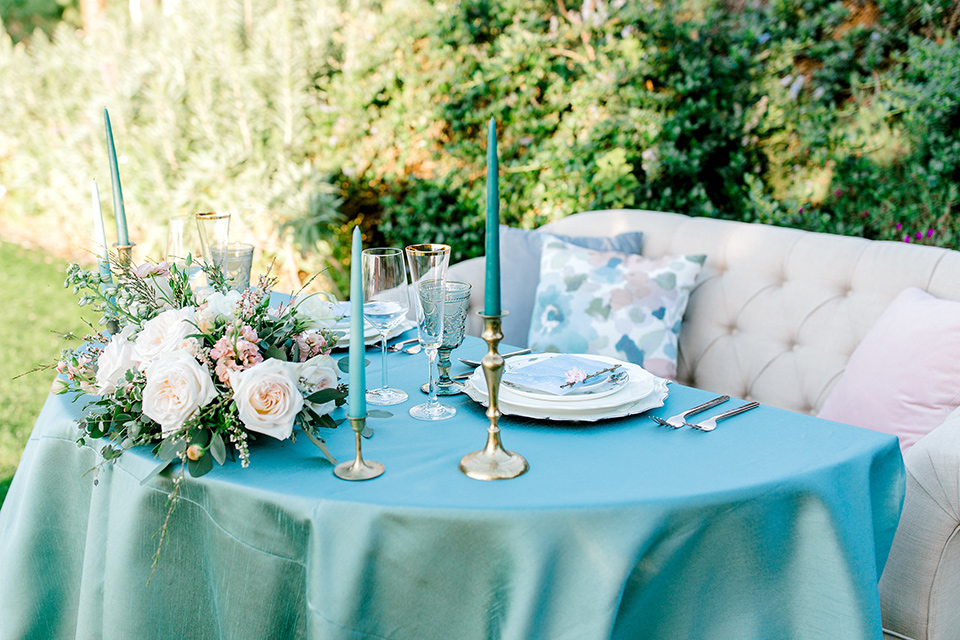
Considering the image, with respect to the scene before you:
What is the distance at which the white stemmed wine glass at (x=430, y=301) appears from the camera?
1253 millimetres

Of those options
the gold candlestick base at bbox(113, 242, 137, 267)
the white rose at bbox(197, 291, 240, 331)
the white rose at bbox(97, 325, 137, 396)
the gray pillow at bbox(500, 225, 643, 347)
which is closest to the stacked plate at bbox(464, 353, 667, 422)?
the white rose at bbox(197, 291, 240, 331)

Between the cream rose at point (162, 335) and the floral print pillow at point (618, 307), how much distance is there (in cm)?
132

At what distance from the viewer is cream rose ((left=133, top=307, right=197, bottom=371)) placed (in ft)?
3.76

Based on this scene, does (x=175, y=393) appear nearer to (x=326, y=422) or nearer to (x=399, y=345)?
(x=326, y=422)

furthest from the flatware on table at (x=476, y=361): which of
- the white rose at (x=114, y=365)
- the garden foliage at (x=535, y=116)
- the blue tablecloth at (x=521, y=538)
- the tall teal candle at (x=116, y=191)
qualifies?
the garden foliage at (x=535, y=116)

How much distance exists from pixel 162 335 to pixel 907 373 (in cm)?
155

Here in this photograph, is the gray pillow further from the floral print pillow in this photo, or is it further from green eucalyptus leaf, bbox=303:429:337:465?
green eucalyptus leaf, bbox=303:429:337:465

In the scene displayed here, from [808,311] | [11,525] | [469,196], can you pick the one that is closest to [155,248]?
[469,196]

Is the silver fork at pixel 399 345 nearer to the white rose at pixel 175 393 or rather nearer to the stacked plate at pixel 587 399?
the stacked plate at pixel 587 399

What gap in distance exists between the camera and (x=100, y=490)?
4.15 ft

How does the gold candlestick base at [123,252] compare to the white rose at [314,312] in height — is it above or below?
above

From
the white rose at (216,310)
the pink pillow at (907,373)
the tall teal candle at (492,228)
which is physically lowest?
the pink pillow at (907,373)

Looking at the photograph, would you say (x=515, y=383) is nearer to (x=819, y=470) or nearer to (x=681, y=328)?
(x=819, y=470)

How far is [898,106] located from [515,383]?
8.34ft
